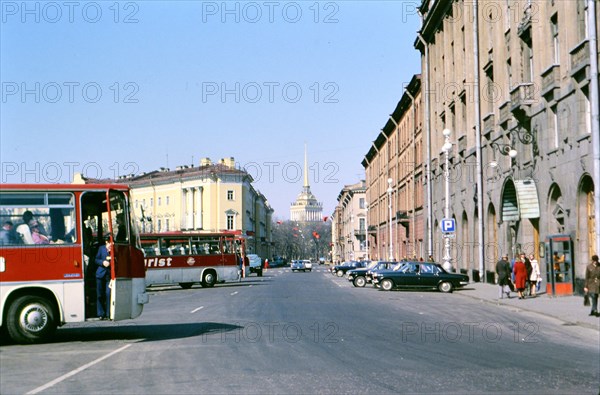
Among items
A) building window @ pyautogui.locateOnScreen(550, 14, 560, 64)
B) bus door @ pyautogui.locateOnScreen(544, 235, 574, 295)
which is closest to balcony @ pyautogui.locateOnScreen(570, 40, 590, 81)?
building window @ pyautogui.locateOnScreen(550, 14, 560, 64)

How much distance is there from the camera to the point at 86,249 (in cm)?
1596

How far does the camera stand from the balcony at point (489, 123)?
4216cm

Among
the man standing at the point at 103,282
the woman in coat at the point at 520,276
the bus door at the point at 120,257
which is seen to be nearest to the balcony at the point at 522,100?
the woman in coat at the point at 520,276

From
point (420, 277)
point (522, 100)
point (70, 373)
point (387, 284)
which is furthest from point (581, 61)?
point (70, 373)

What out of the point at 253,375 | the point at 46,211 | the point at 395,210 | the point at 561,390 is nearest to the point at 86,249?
the point at 46,211

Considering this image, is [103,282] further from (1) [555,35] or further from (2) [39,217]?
(1) [555,35]

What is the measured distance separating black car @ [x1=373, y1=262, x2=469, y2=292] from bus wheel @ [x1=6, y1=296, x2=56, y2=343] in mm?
24854

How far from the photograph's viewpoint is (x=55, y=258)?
613 inches

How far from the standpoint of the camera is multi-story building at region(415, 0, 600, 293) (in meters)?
28.5

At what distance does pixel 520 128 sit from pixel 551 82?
19.0ft

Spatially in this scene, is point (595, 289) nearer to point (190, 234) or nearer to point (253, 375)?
point (253, 375)

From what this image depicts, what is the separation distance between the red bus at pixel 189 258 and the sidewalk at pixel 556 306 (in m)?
15.9

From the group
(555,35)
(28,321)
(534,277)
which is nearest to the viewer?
(28,321)

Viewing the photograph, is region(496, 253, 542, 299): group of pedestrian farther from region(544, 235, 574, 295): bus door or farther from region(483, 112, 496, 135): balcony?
region(483, 112, 496, 135): balcony
